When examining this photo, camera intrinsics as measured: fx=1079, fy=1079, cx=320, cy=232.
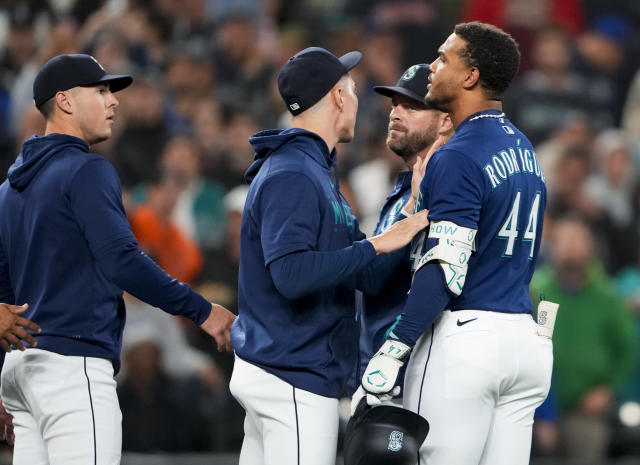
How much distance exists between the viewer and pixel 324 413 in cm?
381

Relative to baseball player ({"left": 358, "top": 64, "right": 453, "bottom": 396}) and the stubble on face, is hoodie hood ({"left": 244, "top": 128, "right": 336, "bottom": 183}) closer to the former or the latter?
baseball player ({"left": 358, "top": 64, "right": 453, "bottom": 396})

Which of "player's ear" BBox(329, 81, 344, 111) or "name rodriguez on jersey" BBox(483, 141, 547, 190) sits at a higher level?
"player's ear" BBox(329, 81, 344, 111)

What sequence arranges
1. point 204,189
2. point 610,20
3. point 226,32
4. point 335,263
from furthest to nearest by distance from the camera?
1. point 610,20
2. point 226,32
3. point 204,189
4. point 335,263

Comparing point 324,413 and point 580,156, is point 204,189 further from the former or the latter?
point 324,413

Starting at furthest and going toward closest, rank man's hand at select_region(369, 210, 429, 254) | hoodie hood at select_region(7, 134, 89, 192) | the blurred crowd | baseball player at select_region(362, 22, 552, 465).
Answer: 1. the blurred crowd
2. hoodie hood at select_region(7, 134, 89, 192)
3. man's hand at select_region(369, 210, 429, 254)
4. baseball player at select_region(362, 22, 552, 465)

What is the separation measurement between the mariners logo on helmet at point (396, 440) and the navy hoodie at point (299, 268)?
34 centimetres

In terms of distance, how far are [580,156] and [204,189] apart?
306 cm

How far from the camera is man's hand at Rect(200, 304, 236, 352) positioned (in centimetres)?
421

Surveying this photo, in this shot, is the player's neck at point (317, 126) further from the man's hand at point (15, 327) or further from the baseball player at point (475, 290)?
the man's hand at point (15, 327)

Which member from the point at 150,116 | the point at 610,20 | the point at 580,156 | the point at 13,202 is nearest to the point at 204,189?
the point at 150,116

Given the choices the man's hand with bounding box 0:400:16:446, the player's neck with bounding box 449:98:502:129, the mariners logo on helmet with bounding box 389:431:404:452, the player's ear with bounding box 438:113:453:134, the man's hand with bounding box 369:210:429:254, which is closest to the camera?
the mariners logo on helmet with bounding box 389:431:404:452

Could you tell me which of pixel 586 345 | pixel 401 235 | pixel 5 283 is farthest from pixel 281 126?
pixel 401 235

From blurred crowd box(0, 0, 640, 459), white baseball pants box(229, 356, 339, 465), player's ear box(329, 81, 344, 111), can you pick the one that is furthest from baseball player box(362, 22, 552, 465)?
blurred crowd box(0, 0, 640, 459)

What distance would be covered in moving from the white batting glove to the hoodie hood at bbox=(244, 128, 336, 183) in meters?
0.76
